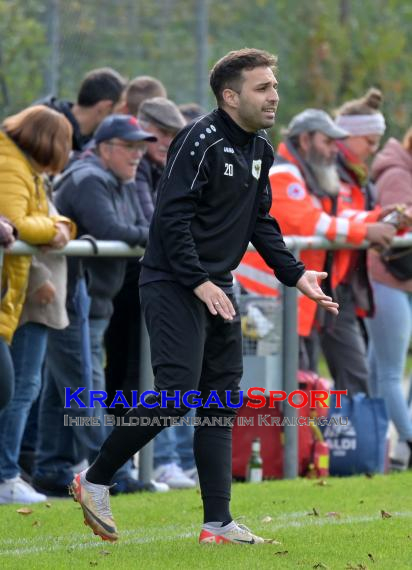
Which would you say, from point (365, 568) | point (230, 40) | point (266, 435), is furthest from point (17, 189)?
point (230, 40)

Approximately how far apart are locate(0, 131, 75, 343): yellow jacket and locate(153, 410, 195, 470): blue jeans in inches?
64.4

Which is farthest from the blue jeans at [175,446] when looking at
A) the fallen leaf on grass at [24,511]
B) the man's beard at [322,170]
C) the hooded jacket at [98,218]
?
the man's beard at [322,170]

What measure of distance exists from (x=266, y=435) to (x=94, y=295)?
4.93 ft

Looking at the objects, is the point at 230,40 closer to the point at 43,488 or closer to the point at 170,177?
the point at 43,488

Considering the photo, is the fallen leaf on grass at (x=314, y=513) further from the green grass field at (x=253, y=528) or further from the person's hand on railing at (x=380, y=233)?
the person's hand on railing at (x=380, y=233)

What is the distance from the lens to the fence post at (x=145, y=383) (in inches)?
359

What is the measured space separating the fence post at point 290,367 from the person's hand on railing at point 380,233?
1.92ft

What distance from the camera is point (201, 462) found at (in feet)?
22.6

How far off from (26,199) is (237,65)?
2030mm

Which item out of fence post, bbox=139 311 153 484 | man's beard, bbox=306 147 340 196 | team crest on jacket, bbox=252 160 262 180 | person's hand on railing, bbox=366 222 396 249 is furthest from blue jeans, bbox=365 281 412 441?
team crest on jacket, bbox=252 160 262 180

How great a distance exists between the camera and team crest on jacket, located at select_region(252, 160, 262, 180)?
6.92 meters

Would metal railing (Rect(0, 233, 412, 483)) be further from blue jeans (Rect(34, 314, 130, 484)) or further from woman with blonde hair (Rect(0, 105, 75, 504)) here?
woman with blonde hair (Rect(0, 105, 75, 504))

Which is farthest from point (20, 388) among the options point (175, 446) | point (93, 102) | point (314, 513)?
point (93, 102)

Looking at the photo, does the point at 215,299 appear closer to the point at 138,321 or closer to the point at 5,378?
the point at 5,378
